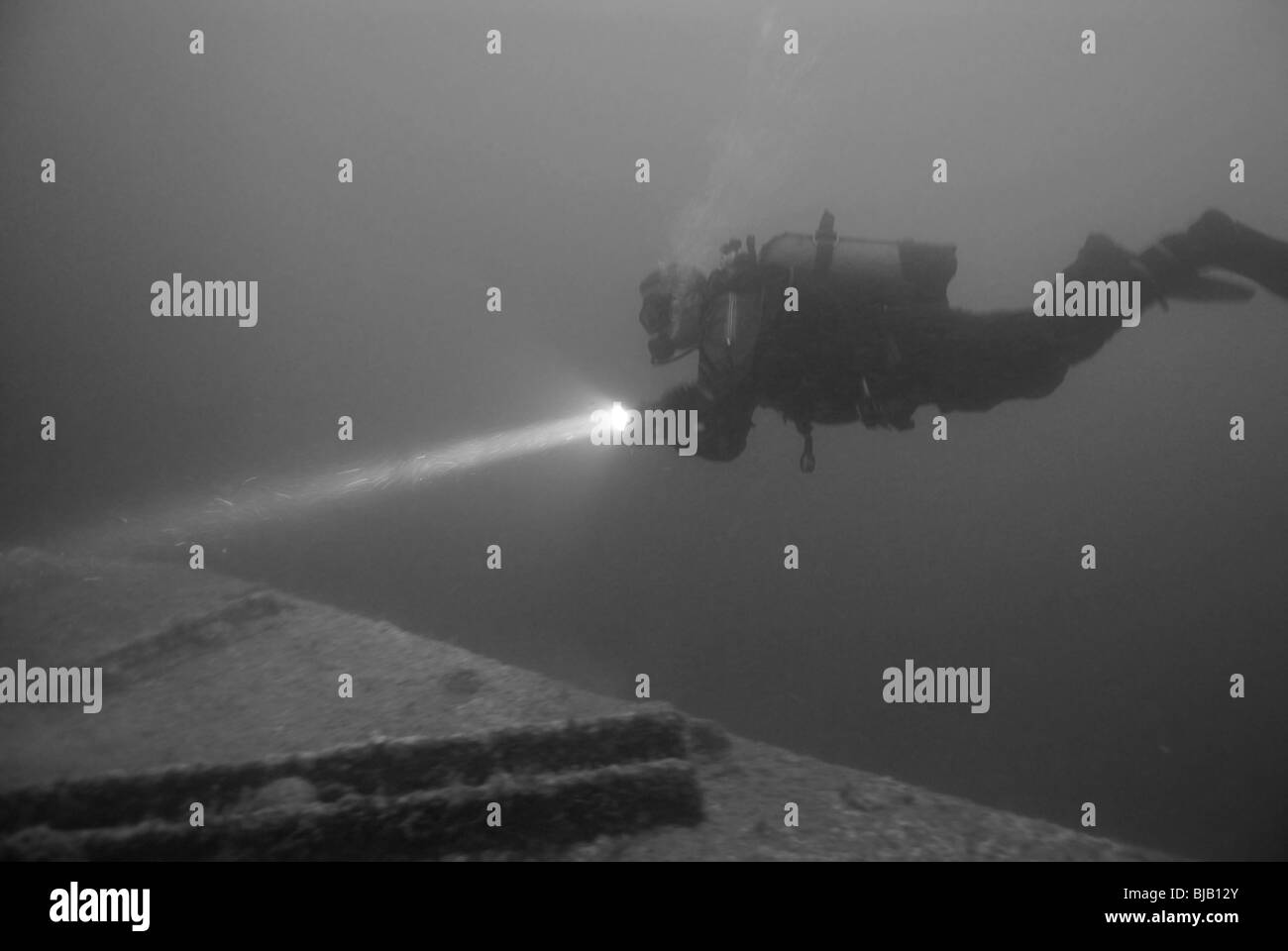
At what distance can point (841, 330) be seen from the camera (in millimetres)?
5914

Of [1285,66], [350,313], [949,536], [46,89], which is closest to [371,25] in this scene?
[350,313]

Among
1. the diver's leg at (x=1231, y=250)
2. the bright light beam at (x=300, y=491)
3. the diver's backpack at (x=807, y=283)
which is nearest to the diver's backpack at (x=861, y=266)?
the diver's backpack at (x=807, y=283)

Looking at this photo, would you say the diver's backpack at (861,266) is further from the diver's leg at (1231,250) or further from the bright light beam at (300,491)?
the bright light beam at (300,491)

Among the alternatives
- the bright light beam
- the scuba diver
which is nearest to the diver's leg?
the scuba diver

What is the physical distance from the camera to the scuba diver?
576cm

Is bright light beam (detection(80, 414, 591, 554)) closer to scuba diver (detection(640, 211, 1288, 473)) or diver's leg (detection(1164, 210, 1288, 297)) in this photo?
scuba diver (detection(640, 211, 1288, 473))

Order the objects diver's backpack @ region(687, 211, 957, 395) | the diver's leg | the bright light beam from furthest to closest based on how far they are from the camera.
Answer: the bright light beam → the diver's leg → diver's backpack @ region(687, 211, 957, 395)

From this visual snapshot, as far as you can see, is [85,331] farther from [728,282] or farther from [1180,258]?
[1180,258]

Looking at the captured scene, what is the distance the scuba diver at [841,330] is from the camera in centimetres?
576

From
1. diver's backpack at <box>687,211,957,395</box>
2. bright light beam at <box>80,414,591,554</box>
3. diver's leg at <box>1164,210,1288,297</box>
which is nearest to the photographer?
diver's backpack at <box>687,211,957,395</box>

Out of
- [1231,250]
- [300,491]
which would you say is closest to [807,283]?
[1231,250]

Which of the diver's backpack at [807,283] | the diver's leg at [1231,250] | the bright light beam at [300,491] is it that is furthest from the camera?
the bright light beam at [300,491]

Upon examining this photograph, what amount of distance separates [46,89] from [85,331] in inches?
498

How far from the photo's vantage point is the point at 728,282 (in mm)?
5848
